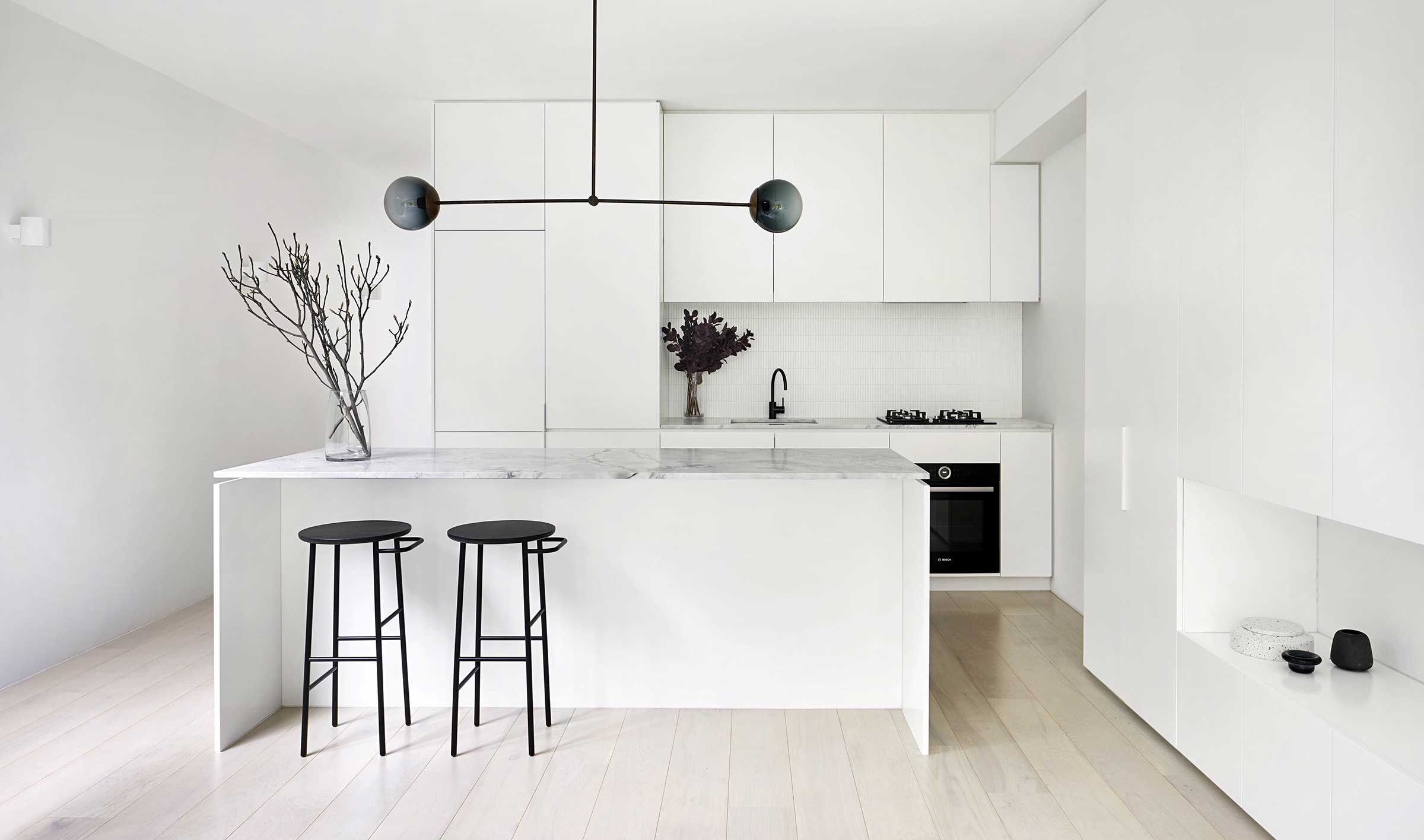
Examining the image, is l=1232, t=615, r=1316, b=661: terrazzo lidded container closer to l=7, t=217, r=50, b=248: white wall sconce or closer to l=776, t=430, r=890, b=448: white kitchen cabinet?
l=776, t=430, r=890, b=448: white kitchen cabinet

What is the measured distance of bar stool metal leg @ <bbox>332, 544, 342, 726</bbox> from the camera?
281cm

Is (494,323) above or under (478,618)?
above

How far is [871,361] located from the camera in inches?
208

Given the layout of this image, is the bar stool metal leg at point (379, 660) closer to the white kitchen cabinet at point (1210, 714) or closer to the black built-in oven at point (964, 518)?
the white kitchen cabinet at point (1210, 714)

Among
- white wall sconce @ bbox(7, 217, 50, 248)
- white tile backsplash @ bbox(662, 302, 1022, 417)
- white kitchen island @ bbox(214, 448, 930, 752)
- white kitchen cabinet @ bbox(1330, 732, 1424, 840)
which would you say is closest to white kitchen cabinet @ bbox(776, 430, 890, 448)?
white tile backsplash @ bbox(662, 302, 1022, 417)

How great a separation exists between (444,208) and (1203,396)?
379 cm

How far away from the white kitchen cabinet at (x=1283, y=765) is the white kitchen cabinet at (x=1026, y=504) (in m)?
2.46

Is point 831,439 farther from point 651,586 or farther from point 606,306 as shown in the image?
point 651,586

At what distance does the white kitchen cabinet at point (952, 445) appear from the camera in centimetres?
470

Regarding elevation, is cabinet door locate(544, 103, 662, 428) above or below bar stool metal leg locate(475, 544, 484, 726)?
above

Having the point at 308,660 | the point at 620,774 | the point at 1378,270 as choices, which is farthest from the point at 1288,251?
the point at 308,660

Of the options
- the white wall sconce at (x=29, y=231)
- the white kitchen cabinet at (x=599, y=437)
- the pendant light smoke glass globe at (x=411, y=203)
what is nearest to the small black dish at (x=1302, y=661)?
the pendant light smoke glass globe at (x=411, y=203)

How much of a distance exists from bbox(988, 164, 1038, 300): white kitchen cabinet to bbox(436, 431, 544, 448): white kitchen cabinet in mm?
2738

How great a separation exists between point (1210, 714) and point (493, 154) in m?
4.12
